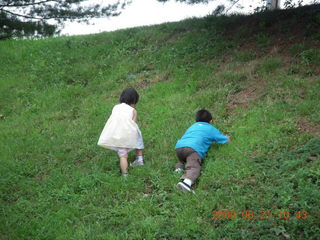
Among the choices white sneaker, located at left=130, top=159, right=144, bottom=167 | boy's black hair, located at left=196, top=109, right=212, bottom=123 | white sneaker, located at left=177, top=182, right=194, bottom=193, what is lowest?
white sneaker, located at left=130, top=159, right=144, bottom=167

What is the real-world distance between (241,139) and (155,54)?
5.98m

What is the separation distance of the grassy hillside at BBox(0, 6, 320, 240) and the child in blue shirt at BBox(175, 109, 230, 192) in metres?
0.17

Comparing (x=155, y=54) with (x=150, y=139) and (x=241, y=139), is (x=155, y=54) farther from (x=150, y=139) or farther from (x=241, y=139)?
(x=241, y=139)

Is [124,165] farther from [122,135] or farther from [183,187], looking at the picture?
[183,187]

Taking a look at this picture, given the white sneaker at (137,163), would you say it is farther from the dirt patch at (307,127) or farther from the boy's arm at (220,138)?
the dirt patch at (307,127)

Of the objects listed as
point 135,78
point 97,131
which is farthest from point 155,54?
point 97,131

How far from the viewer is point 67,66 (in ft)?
39.8

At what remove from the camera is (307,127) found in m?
6.18

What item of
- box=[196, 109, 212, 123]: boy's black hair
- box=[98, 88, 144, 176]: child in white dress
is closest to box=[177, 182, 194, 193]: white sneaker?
box=[98, 88, 144, 176]: child in white dress
